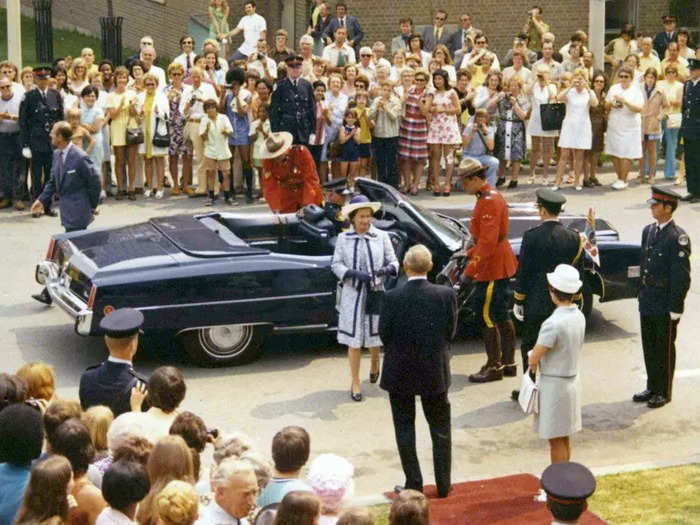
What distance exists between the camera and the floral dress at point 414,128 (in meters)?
19.2

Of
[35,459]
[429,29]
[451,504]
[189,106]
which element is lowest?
[451,504]

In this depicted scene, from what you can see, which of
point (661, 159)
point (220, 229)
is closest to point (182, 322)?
point (220, 229)

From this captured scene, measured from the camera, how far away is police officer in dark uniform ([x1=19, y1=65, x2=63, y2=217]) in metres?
17.8

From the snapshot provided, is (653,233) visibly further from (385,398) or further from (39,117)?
(39,117)

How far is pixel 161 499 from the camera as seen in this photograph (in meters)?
5.87

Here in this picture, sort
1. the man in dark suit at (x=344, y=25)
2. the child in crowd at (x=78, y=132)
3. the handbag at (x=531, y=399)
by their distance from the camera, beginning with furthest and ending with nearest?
the man in dark suit at (x=344, y=25) < the child in crowd at (x=78, y=132) < the handbag at (x=531, y=399)

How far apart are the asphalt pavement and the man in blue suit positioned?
0.91 meters

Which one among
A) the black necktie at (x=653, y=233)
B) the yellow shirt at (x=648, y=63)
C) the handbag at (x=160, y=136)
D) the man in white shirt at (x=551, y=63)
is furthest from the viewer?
the yellow shirt at (x=648, y=63)

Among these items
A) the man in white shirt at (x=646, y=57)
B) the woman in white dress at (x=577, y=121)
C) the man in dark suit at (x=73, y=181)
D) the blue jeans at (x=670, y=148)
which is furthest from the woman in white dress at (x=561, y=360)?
the man in white shirt at (x=646, y=57)

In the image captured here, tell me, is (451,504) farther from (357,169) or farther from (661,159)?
(661,159)

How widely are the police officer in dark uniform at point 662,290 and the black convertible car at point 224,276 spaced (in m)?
1.31

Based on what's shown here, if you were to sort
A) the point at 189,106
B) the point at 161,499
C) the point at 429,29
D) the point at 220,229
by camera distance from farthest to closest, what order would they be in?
1. the point at 429,29
2. the point at 189,106
3. the point at 220,229
4. the point at 161,499

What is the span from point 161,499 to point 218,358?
5.79 m

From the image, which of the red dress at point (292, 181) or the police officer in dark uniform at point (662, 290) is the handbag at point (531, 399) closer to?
the police officer in dark uniform at point (662, 290)
